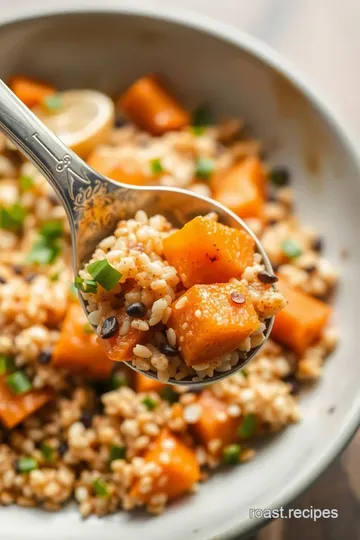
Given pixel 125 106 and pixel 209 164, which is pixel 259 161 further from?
pixel 125 106

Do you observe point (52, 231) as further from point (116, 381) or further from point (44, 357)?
point (116, 381)

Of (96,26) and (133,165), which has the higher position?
(96,26)

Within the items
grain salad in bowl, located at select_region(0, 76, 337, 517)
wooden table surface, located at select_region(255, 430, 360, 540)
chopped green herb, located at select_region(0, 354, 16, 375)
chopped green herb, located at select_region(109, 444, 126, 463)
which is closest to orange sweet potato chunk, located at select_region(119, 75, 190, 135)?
grain salad in bowl, located at select_region(0, 76, 337, 517)

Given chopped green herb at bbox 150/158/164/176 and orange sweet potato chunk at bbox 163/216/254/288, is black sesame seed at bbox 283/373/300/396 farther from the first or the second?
chopped green herb at bbox 150/158/164/176

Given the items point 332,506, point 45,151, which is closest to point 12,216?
point 45,151

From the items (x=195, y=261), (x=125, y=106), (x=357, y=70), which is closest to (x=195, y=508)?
(x=195, y=261)

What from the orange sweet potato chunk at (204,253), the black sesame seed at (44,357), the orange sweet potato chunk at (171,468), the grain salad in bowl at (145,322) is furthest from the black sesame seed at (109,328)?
the orange sweet potato chunk at (171,468)

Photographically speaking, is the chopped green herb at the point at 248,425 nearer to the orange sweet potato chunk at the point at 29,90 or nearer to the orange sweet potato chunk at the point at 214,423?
the orange sweet potato chunk at the point at 214,423
